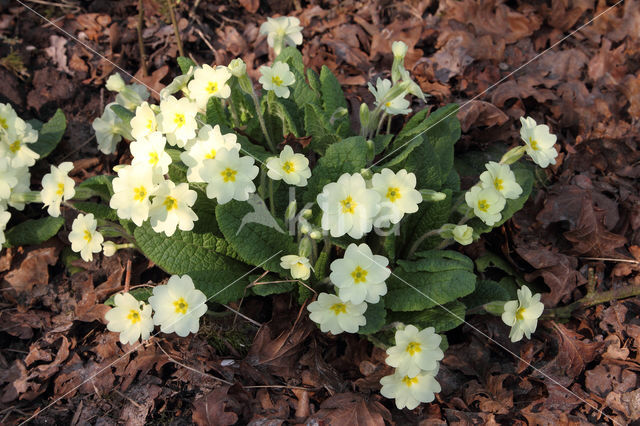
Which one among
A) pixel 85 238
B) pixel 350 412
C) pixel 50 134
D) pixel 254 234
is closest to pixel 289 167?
pixel 254 234

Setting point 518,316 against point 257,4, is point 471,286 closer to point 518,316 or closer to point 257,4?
point 518,316

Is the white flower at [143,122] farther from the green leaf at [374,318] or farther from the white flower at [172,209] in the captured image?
the green leaf at [374,318]

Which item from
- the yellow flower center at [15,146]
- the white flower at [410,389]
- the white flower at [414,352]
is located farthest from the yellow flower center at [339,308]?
the yellow flower center at [15,146]

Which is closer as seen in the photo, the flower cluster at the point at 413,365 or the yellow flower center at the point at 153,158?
the flower cluster at the point at 413,365

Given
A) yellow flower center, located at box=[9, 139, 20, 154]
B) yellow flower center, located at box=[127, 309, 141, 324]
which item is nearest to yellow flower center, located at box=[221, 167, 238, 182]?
yellow flower center, located at box=[127, 309, 141, 324]

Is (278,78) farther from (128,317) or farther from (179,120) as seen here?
(128,317)

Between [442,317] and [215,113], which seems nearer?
[442,317]
